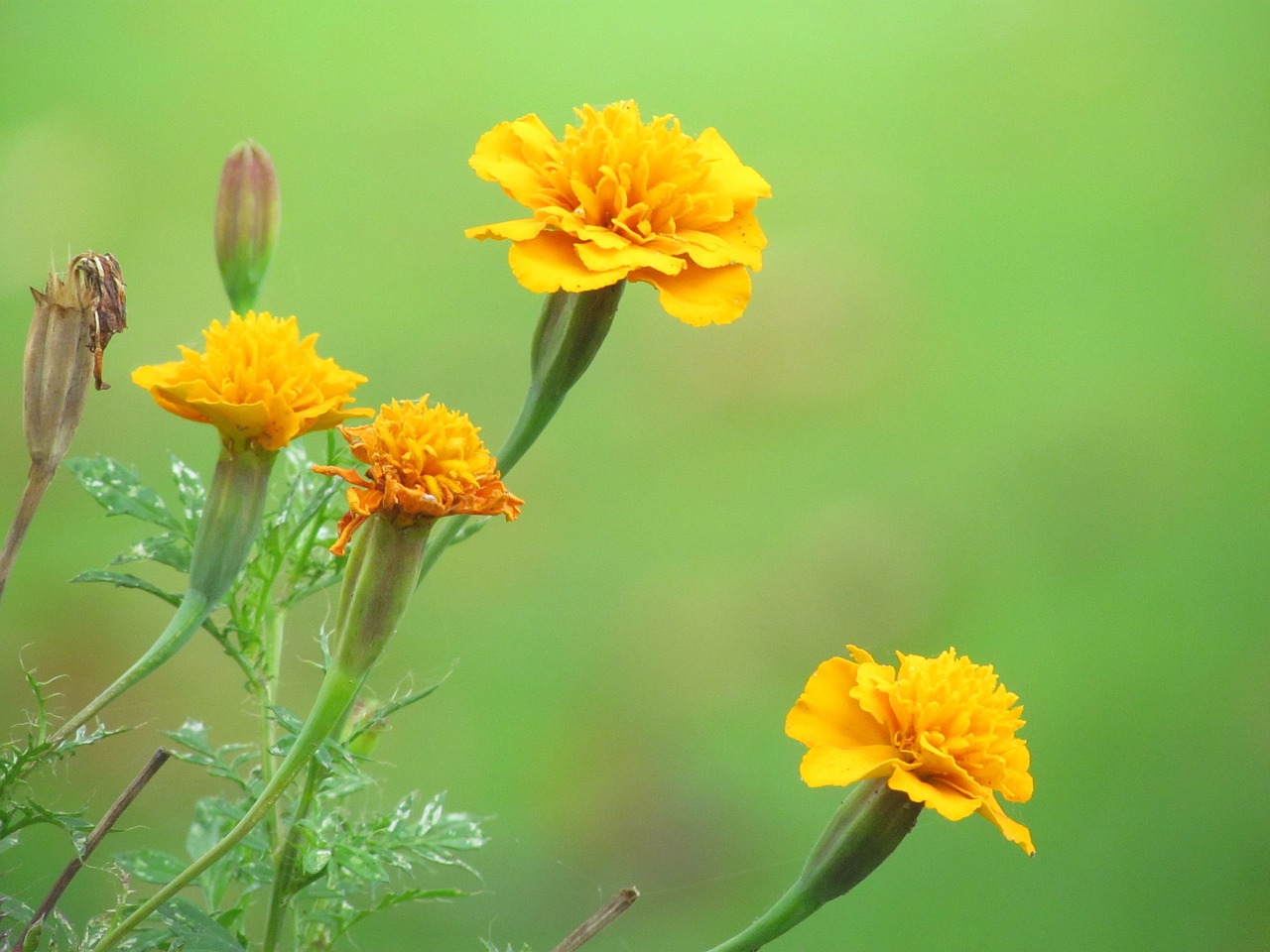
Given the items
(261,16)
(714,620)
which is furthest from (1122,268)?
(261,16)

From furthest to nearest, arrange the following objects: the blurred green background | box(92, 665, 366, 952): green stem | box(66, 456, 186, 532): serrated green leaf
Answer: the blurred green background
box(66, 456, 186, 532): serrated green leaf
box(92, 665, 366, 952): green stem

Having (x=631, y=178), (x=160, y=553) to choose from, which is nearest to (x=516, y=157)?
(x=631, y=178)

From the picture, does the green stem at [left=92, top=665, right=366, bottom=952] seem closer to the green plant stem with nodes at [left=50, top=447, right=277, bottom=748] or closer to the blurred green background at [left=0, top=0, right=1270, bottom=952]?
the green plant stem with nodes at [left=50, top=447, right=277, bottom=748]

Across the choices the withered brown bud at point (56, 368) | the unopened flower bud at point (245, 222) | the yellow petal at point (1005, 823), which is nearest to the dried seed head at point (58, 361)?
the withered brown bud at point (56, 368)

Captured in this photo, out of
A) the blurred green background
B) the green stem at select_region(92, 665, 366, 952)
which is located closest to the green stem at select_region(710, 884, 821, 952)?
the green stem at select_region(92, 665, 366, 952)

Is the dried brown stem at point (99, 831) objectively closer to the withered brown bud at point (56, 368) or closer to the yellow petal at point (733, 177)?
the withered brown bud at point (56, 368)
